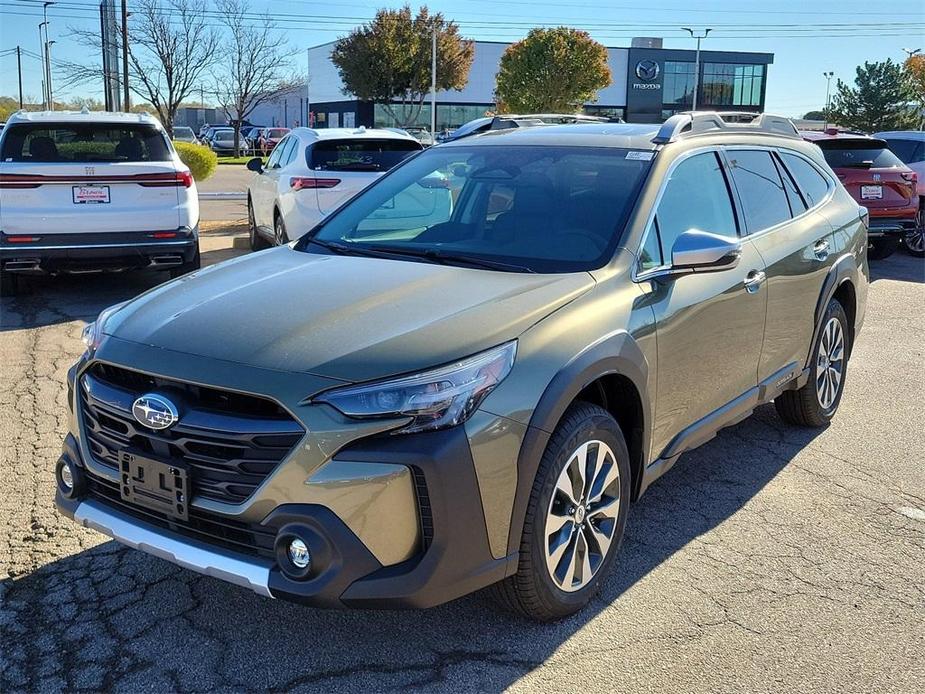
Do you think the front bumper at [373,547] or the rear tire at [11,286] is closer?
the front bumper at [373,547]

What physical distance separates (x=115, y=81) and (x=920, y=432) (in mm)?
30770

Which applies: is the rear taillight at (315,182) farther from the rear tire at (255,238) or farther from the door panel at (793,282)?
the door panel at (793,282)

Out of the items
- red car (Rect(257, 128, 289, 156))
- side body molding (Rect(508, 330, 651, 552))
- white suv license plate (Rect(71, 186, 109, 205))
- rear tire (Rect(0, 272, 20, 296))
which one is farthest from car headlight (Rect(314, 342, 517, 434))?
red car (Rect(257, 128, 289, 156))

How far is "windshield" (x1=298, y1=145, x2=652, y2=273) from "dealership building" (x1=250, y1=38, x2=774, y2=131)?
60372 mm

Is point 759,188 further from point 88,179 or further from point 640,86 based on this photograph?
point 640,86

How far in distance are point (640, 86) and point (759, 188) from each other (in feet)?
220

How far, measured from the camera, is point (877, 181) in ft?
39.4

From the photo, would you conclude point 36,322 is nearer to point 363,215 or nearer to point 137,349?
point 363,215

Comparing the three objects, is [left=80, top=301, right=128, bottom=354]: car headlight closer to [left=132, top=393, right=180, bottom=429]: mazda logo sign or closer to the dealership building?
[left=132, top=393, right=180, bottom=429]: mazda logo sign

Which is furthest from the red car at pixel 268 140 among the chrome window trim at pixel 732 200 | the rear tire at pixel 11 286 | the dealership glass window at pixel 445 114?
the chrome window trim at pixel 732 200

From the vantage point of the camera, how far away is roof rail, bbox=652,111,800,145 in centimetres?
414

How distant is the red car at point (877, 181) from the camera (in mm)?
12023

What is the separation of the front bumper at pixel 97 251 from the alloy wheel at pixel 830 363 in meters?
5.94

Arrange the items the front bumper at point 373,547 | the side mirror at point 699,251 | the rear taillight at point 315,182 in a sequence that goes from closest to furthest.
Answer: the front bumper at point 373,547 → the side mirror at point 699,251 → the rear taillight at point 315,182
